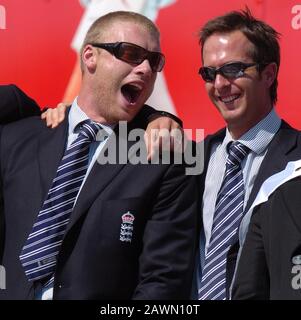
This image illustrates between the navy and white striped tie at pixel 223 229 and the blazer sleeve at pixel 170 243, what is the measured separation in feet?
0.19

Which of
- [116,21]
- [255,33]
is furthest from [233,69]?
[116,21]

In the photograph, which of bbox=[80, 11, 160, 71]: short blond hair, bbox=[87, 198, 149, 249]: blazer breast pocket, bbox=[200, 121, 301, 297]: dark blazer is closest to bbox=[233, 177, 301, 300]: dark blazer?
bbox=[200, 121, 301, 297]: dark blazer

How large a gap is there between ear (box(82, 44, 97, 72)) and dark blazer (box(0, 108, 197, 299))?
0.32 m

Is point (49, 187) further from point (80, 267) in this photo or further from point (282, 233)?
point (282, 233)

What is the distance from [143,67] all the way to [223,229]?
0.59 meters

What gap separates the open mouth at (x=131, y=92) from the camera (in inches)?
95.5

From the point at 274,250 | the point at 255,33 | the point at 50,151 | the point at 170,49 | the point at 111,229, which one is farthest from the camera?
the point at 170,49

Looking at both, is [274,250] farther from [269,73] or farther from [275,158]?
[269,73]

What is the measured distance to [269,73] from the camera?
252 centimetres

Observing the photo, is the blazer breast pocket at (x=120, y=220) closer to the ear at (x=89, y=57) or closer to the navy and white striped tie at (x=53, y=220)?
the navy and white striped tie at (x=53, y=220)

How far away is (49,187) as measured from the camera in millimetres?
2318

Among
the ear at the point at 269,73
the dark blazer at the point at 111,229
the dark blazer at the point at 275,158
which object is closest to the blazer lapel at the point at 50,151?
the dark blazer at the point at 111,229
